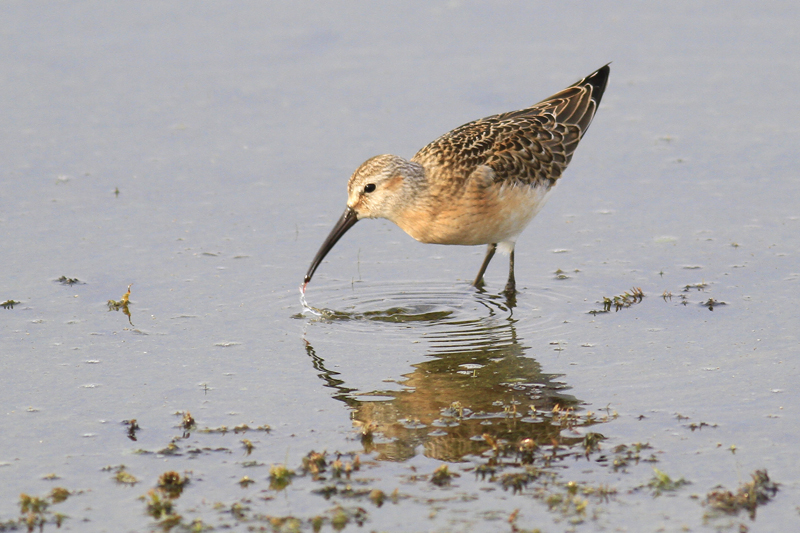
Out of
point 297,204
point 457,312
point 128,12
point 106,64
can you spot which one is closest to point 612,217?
point 457,312

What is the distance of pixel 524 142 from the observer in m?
9.35

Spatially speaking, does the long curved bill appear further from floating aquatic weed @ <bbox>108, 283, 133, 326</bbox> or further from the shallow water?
floating aquatic weed @ <bbox>108, 283, 133, 326</bbox>

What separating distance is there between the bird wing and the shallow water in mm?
795

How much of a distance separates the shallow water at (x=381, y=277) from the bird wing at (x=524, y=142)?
2.61 ft

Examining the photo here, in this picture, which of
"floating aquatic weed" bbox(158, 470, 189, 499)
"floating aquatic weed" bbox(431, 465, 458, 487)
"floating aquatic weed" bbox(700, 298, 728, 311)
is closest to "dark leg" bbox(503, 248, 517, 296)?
"floating aquatic weed" bbox(700, 298, 728, 311)

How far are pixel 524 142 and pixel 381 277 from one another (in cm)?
179

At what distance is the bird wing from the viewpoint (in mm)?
8805

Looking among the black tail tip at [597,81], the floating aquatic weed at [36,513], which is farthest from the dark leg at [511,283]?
the floating aquatic weed at [36,513]

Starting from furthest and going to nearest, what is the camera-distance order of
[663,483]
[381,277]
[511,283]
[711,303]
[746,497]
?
[381,277]
[511,283]
[711,303]
[663,483]
[746,497]

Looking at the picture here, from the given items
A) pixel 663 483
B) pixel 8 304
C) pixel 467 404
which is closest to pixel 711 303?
pixel 467 404

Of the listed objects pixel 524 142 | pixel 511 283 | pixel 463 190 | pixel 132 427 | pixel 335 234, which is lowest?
pixel 132 427

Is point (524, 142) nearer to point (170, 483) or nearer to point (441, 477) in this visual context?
point (441, 477)

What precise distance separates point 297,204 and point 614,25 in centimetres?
628

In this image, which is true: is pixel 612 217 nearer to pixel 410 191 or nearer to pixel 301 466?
pixel 410 191
